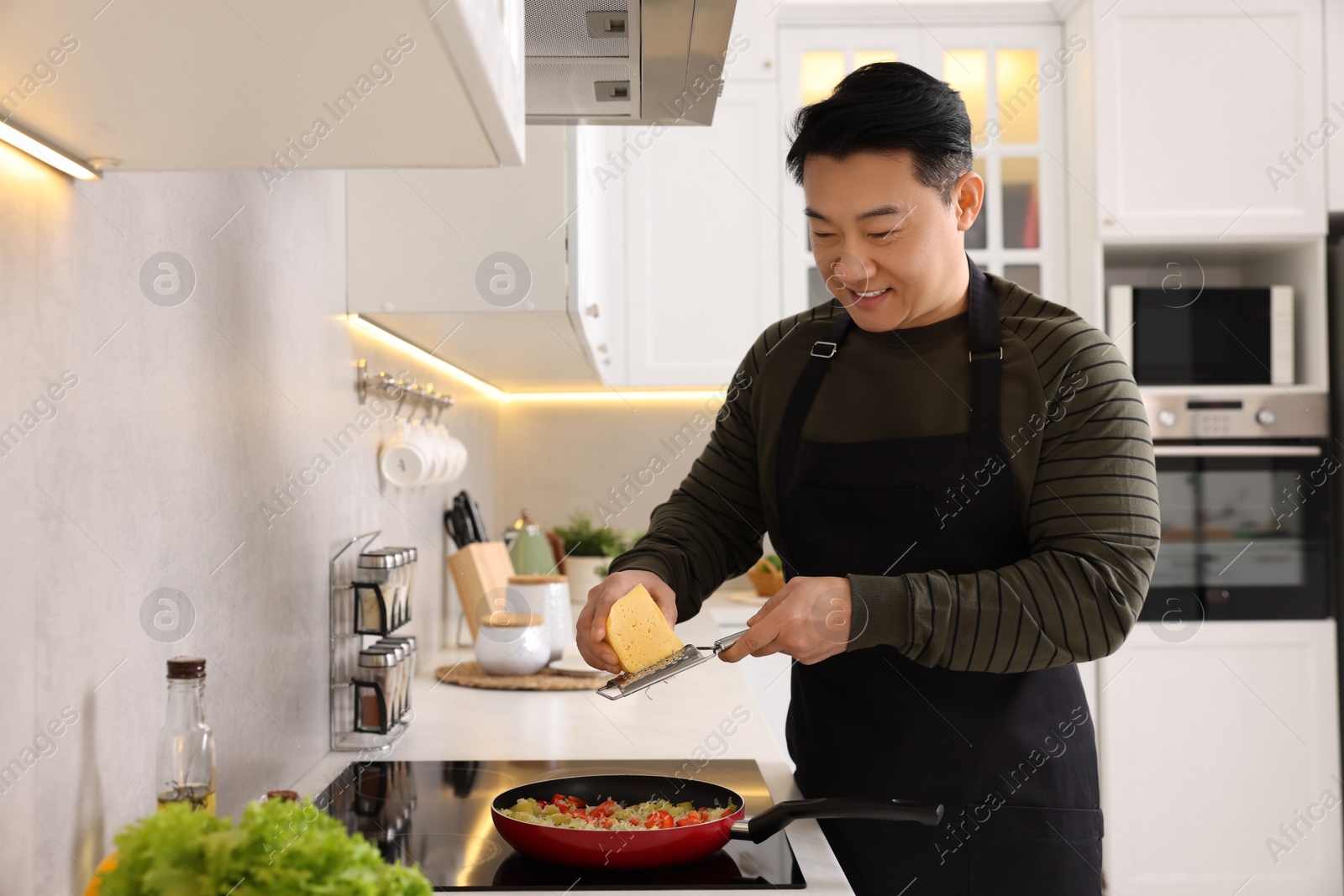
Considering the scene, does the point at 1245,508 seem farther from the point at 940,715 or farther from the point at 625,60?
the point at 625,60

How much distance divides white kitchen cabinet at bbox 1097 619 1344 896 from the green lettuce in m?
2.45

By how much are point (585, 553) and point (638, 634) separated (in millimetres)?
1906

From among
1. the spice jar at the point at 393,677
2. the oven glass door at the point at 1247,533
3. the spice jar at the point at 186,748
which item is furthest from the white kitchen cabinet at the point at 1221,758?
the spice jar at the point at 186,748

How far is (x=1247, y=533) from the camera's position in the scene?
270cm

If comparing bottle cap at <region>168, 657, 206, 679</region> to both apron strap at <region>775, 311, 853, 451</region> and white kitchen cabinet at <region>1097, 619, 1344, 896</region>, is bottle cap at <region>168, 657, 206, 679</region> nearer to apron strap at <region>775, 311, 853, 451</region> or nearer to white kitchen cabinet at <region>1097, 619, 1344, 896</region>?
apron strap at <region>775, 311, 853, 451</region>

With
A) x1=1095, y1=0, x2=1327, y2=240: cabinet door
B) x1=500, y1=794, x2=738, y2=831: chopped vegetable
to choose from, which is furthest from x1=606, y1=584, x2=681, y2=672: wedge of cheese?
x1=1095, y1=0, x2=1327, y2=240: cabinet door

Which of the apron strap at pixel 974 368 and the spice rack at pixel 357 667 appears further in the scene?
the spice rack at pixel 357 667

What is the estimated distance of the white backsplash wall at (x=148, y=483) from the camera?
732mm

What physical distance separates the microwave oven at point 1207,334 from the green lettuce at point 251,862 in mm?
2553

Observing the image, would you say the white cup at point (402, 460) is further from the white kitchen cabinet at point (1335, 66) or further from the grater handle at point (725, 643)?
the white kitchen cabinet at point (1335, 66)

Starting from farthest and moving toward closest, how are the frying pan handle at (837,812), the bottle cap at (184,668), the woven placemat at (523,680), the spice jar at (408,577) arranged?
the woven placemat at (523,680)
the spice jar at (408,577)
the frying pan handle at (837,812)
the bottle cap at (184,668)

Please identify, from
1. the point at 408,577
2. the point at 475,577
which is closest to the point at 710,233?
the point at 475,577

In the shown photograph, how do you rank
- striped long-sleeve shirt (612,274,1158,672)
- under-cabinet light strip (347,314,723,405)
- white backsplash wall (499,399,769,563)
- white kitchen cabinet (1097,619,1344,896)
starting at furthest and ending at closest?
white backsplash wall (499,399,769,563) < under-cabinet light strip (347,314,723,405) < white kitchen cabinet (1097,619,1344,896) < striped long-sleeve shirt (612,274,1158,672)

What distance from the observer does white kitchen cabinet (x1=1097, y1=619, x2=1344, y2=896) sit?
265 cm
